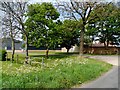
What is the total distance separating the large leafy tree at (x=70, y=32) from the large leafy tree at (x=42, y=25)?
0.95 meters

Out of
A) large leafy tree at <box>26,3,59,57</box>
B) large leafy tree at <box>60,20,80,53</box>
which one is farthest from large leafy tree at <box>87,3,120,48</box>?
large leafy tree at <box>26,3,59,57</box>

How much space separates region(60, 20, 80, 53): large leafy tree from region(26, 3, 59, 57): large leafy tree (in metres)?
0.95

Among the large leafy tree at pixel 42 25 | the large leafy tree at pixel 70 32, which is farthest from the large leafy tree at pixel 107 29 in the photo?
the large leafy tree at pixel 42 25

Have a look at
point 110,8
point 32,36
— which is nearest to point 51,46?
point 32,36

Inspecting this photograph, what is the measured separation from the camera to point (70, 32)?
16.6 meters

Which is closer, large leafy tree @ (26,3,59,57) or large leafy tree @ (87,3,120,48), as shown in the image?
large leafy tree @ (26,3,59,57)

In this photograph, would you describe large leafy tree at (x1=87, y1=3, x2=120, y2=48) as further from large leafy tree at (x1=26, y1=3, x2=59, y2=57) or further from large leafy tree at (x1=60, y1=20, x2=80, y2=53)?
large leafy tree at (x1=26, y1=3, x2=59, y2=57)

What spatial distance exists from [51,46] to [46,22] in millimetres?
1496

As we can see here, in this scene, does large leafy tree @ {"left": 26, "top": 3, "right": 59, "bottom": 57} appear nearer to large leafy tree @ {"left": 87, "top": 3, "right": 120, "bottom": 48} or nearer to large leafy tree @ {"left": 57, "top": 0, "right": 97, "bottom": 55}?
large leafy tree @ {"left": 57, "top": 0, "right": 97, "bottom": 55}

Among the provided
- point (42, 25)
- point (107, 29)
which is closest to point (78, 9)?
point (42, 25)

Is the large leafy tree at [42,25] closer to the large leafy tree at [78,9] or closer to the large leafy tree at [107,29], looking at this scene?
the large leafy tree at [78,9]

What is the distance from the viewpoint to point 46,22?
1370cm

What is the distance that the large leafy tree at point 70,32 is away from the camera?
15.1 metres

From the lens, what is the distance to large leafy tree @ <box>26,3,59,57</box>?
1362 centimetres
